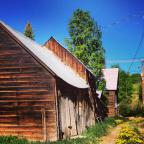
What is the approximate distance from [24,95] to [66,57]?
11508mm

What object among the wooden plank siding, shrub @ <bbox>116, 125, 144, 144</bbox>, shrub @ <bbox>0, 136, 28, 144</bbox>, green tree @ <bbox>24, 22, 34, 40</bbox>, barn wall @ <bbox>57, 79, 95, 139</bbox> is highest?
green tree @ <bbox>24, 22, 34, 40</bbox>

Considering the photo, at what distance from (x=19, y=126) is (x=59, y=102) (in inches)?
127

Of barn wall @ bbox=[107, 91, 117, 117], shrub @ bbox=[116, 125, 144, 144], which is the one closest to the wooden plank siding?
shrub @ bbox=[116, 125, 144, 144]

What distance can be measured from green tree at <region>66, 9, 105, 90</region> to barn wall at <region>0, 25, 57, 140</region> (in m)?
16.6

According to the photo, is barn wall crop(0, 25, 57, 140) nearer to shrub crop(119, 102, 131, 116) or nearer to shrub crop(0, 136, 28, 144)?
shrub crop(0, 136, 28, 144)

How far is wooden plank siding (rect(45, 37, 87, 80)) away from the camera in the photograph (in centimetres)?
3072

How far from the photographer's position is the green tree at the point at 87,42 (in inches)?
1444

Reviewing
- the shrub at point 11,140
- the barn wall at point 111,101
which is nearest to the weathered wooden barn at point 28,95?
the shrub at point 11,140

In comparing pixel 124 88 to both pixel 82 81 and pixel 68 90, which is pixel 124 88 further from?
pixel 68 90

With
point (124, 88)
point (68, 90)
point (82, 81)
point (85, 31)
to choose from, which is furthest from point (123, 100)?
point (68, 90)

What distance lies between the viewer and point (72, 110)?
23.6 meters

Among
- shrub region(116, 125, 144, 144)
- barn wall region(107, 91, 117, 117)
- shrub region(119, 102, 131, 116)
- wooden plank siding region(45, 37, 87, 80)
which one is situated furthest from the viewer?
shrub region(119, 102, 131, 116)

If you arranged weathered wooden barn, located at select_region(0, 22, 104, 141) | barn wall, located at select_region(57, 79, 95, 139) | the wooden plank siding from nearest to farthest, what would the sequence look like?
weathered wooden barn, located at select_region(0, 22, 104, 141)
barn wall, located at select_region(57, 79, 95, 139)
the wooden plank siding

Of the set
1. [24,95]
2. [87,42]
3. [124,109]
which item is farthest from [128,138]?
[124,109]
